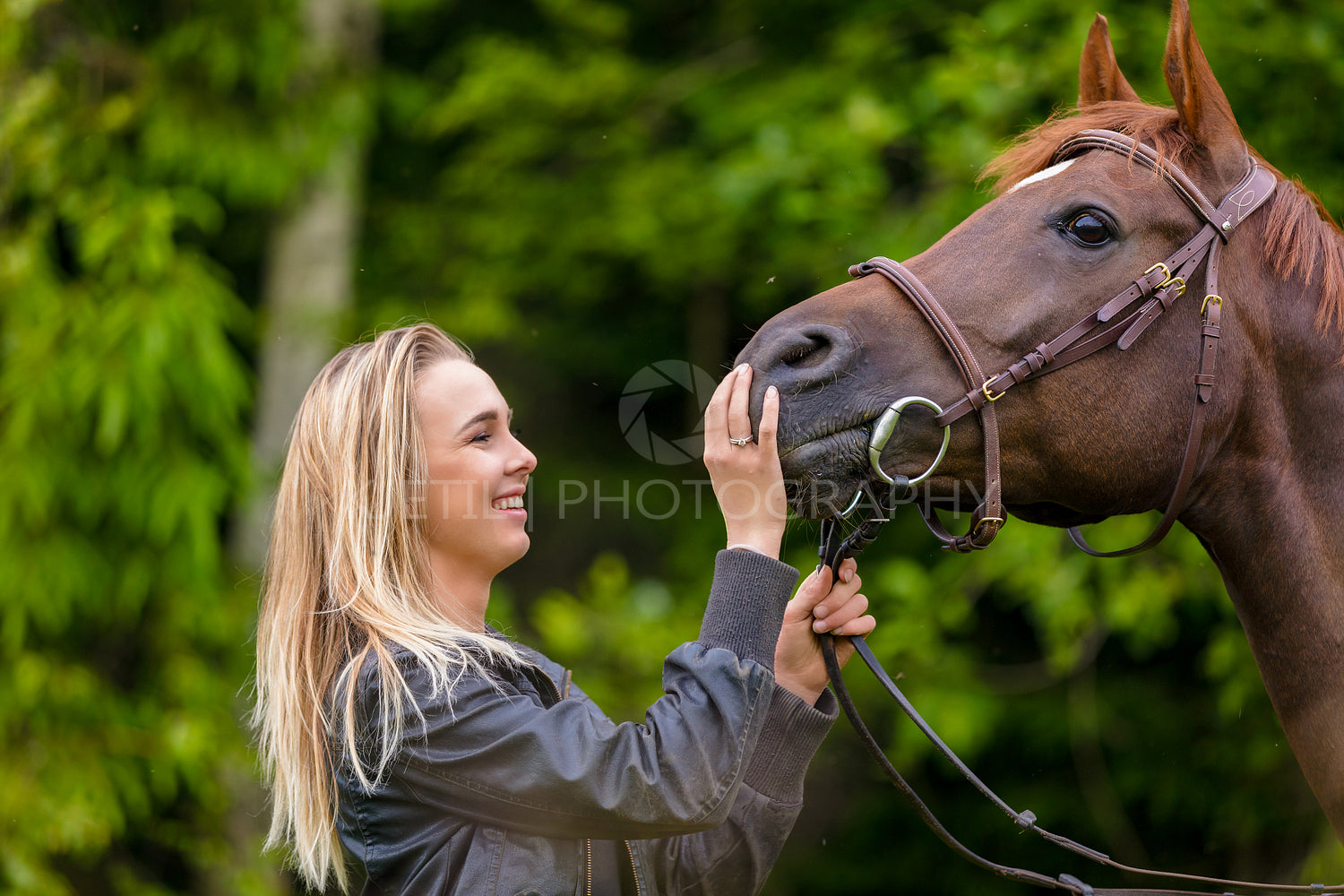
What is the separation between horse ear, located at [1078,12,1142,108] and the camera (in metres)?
2.14

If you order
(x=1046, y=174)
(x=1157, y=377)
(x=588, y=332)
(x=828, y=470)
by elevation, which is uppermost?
(x=588, y=332)

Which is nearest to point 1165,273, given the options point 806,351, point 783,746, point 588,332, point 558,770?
point 806,351

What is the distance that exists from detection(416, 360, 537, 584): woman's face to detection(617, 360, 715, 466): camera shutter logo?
3.37 meters

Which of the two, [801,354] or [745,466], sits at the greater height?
[801,354]

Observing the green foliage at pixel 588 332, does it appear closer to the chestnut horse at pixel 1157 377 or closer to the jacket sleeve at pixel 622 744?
the chestnut horse at pixel 1157 377

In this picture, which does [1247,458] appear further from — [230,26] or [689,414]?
[230,26]

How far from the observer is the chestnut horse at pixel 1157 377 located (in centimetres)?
171

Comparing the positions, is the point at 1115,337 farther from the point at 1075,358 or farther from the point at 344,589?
the point at 344,589

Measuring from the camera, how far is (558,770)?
148cm

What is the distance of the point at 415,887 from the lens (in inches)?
60.8

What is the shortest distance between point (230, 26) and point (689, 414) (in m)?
3.15

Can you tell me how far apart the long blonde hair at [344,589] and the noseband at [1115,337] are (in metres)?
0.75

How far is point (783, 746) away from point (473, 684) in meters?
0.58

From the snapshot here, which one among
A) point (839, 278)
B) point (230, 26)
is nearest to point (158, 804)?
point (230, 26)
